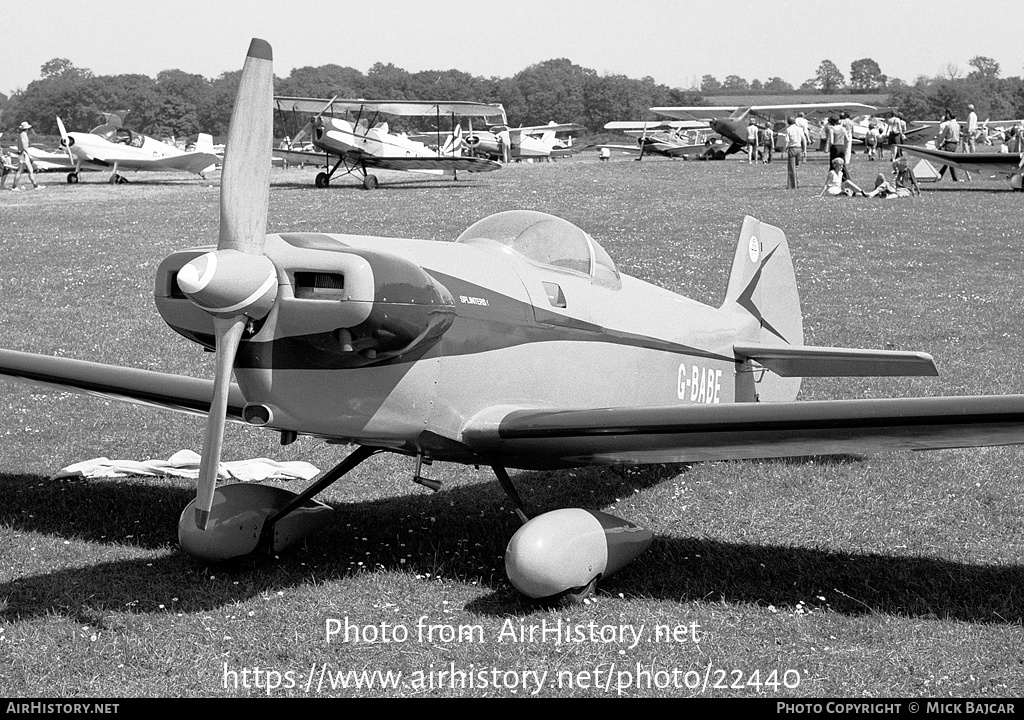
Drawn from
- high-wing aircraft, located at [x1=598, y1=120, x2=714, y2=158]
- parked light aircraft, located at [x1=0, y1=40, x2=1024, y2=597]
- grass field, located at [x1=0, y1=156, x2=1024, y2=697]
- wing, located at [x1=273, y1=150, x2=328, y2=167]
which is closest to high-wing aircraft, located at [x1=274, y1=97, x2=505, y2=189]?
wing, located at [x1=273, y1=150, x2=328, y2=167]

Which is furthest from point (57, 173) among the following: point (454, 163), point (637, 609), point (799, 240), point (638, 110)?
point (638, 110)

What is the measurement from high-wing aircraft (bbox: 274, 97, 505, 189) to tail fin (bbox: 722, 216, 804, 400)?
2447cm

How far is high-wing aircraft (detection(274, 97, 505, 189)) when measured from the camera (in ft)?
111

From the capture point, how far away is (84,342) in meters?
12.8

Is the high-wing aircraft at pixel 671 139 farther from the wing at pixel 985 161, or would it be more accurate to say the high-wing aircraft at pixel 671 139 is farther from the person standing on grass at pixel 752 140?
the wing at pixel 985 161

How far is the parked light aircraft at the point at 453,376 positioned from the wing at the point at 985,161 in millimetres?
25832

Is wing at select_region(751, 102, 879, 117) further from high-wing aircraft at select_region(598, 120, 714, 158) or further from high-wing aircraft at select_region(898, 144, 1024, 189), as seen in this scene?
high-wing aircraft at select_region(898, 144, 1024, 189)

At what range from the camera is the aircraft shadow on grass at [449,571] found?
18.4 feet

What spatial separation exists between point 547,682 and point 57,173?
1733 inches

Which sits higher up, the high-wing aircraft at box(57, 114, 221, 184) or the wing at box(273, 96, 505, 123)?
the wing at box(273, 96, 505, 123)

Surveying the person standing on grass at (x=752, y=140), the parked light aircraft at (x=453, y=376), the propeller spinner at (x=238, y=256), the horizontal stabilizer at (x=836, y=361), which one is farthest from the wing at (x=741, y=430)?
the person standing on grass at (x=752, y=140)

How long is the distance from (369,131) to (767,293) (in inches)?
1115

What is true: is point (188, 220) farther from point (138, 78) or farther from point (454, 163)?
point (138, 78)

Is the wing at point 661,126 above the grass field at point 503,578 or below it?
above
